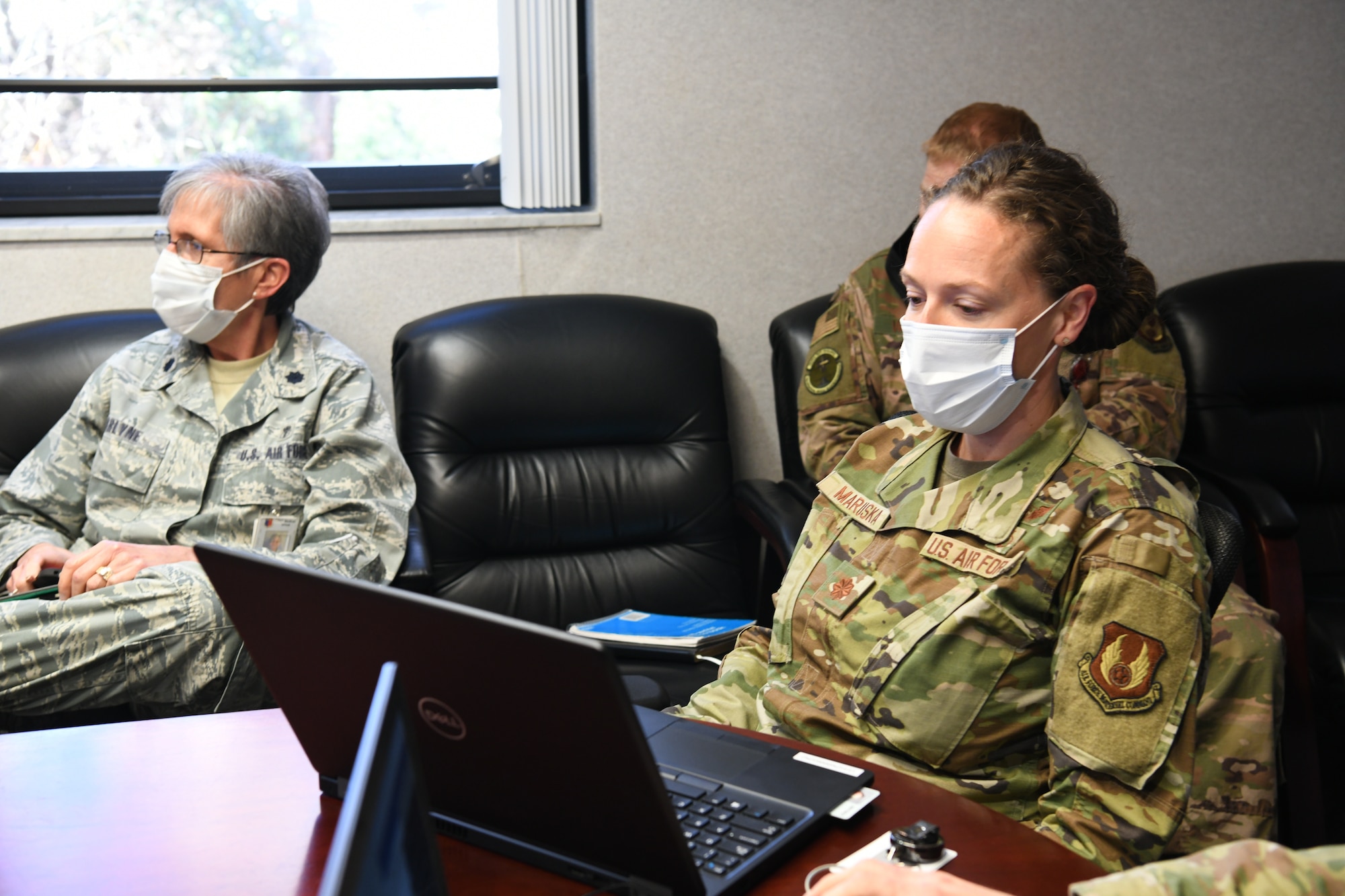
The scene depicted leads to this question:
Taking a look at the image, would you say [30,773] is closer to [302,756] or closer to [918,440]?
[302,756]

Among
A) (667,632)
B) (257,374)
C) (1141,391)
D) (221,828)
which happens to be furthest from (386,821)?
(1141,391)

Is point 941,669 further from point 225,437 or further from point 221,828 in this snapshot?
point 225,437

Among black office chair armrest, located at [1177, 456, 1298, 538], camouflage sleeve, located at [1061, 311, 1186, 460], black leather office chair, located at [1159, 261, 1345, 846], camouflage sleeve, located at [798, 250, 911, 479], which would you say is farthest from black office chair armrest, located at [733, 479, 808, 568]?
black leather office chair, located at [1159, 261, 1345, 846]

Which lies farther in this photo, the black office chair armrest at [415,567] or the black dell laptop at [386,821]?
the black office chair armrest at [415,567]

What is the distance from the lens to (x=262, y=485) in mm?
2145

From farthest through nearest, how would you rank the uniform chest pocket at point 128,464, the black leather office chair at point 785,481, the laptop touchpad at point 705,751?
the black leather office chair at point 785,481 < the uniform chest pocket at point 128,464 < the laptop touchpad at point 705,751

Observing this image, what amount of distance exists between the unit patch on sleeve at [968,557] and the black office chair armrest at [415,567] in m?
1.04

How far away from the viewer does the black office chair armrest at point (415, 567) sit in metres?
2.06

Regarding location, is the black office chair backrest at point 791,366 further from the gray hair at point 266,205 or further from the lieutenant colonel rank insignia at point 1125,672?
the lieutenant colonel rank insignia at point 1125,672

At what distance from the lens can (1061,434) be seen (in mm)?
1290

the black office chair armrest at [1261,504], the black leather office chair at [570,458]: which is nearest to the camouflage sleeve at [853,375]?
the black leather office chair at [570,458]

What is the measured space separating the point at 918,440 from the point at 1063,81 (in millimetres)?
1945

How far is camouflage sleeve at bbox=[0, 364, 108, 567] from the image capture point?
2188 mm

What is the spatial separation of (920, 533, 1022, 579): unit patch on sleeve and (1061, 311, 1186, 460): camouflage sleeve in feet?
3.97
